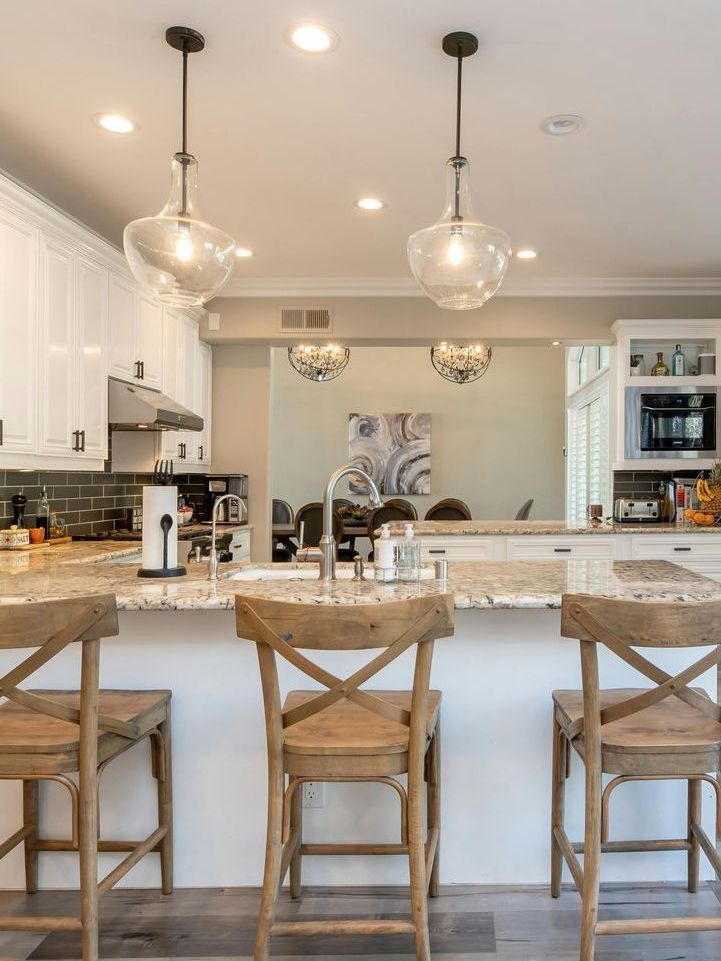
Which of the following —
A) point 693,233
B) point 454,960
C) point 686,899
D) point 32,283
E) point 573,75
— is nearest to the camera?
point 454,960

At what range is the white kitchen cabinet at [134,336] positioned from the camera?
13.8ft

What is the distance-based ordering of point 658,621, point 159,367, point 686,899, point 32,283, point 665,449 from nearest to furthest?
point 658,621 → point 686,899 → point 32,283 → point 159,367 → point 665,449

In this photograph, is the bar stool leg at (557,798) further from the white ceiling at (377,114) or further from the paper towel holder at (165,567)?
the white ceiling at (377,114)

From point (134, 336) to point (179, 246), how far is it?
8.16 feet

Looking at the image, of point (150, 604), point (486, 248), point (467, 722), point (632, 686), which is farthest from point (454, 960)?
point (486, 248)

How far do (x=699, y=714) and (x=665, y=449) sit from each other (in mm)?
3646

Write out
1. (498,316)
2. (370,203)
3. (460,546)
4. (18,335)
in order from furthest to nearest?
1. (498,316)
2. (460,546)
3. (370,203)
4. (18,335)

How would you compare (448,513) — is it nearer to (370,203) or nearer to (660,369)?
(660,369)

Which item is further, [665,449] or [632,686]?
[665,449]

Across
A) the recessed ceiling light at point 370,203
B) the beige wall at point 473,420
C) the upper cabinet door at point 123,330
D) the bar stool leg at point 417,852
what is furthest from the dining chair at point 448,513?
the bar stool leg at point 417,852

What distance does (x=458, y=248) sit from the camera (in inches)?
86.5

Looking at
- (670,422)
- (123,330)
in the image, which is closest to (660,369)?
(670,422)

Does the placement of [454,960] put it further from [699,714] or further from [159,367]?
[159,367]

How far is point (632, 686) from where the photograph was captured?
7.31 feet
